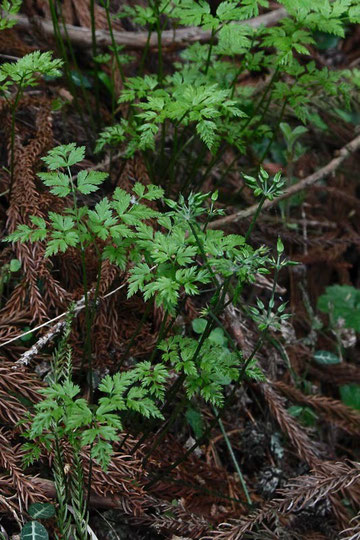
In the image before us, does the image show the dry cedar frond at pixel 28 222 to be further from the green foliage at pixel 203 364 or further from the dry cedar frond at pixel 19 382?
the green foliage at pixel 203 364

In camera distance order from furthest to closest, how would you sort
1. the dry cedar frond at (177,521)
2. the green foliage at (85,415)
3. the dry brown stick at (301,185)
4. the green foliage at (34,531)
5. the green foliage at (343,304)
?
→ 1. the green foliage at (343,304)
2. the dry brown stick at (301,185)
3. the dry cedar frond at (177,521)
4. the green foliage at (34,531)
5. the green foliage at (85,415)

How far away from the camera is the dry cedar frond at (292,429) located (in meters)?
2.52

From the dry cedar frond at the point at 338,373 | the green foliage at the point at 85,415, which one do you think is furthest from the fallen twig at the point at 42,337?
the dry cedar frond at the point at 338,373

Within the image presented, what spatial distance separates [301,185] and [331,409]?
129 centimetres

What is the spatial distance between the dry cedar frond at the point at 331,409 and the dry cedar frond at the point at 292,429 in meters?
0.16

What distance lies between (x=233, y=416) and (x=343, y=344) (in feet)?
3.05

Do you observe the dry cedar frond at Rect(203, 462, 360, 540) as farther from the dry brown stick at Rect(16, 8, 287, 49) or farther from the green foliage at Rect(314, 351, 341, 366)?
the dry brown stick at Rect(16, 8, 287, 49)

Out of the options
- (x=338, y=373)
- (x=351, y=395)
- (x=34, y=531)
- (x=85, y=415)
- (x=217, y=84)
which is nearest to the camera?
(x=85, y=415)

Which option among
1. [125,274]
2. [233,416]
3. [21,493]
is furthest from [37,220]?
[233,416]

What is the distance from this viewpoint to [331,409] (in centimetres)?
284

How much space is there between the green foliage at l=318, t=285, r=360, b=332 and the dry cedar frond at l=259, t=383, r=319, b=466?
2.59ft

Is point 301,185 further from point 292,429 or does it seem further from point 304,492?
point 304,492

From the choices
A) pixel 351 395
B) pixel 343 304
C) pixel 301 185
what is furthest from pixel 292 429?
pixel 301 185

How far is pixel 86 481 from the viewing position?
2.02 meters
